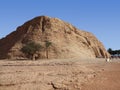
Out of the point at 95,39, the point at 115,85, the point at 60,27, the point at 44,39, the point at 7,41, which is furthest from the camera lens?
the point at 95,39

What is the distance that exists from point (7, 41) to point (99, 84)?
135 m

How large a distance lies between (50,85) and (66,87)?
79 cm

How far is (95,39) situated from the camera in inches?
6314

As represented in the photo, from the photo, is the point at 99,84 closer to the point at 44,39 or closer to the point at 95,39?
the point at 44,39

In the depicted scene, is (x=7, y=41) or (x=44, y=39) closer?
(x=44, y=39)

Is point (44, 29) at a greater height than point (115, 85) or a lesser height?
greater

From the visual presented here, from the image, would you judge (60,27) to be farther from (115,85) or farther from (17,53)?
(115,85)

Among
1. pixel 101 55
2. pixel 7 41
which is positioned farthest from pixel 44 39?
pixel 101 55

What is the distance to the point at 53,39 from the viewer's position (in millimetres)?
129500

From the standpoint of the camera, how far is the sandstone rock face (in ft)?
405

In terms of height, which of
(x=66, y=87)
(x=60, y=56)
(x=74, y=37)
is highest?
(x=74, y=37)

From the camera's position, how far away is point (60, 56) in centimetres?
11762

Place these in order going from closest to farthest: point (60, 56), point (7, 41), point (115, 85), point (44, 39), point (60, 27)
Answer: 1. point (115, 85)
2. point (60, 56)
3. point (44, 39)
4. point (60, 27)
5. point (7, 41)

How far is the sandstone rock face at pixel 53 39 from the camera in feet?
405
